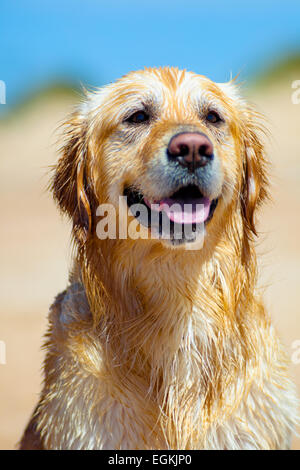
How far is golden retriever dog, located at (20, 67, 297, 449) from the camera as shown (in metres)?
3.16

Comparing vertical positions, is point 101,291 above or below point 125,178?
below

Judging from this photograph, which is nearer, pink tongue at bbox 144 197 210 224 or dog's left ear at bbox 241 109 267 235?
pink tongue at bbox 144 197 210 224

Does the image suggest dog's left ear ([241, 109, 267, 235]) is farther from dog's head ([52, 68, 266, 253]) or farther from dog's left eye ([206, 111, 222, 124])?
dog's left eye ([206, 111, 222, 124])

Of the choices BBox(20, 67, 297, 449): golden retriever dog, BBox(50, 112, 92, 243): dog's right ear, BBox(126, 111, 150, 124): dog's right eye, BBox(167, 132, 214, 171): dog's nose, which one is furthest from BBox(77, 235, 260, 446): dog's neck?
BBox(126, 111, 150, 124): dog's right eye

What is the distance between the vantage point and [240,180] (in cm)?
340

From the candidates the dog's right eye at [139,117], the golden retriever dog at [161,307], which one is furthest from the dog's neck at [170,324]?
the dog's right eye at [139,117]

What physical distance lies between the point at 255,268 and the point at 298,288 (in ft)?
21.4

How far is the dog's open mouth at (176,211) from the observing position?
3.05 metres

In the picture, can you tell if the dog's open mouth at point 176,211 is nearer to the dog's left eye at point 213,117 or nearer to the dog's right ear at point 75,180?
the dog's right ear at point 75,180

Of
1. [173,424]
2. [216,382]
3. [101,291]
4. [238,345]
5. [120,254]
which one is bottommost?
[173,424]

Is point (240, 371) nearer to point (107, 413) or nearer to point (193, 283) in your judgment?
point (193, 283)

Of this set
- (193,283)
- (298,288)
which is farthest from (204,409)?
(298,288)

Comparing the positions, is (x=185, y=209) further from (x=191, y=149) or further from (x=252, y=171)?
(x=252, y=171)

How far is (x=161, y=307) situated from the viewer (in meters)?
3.28
